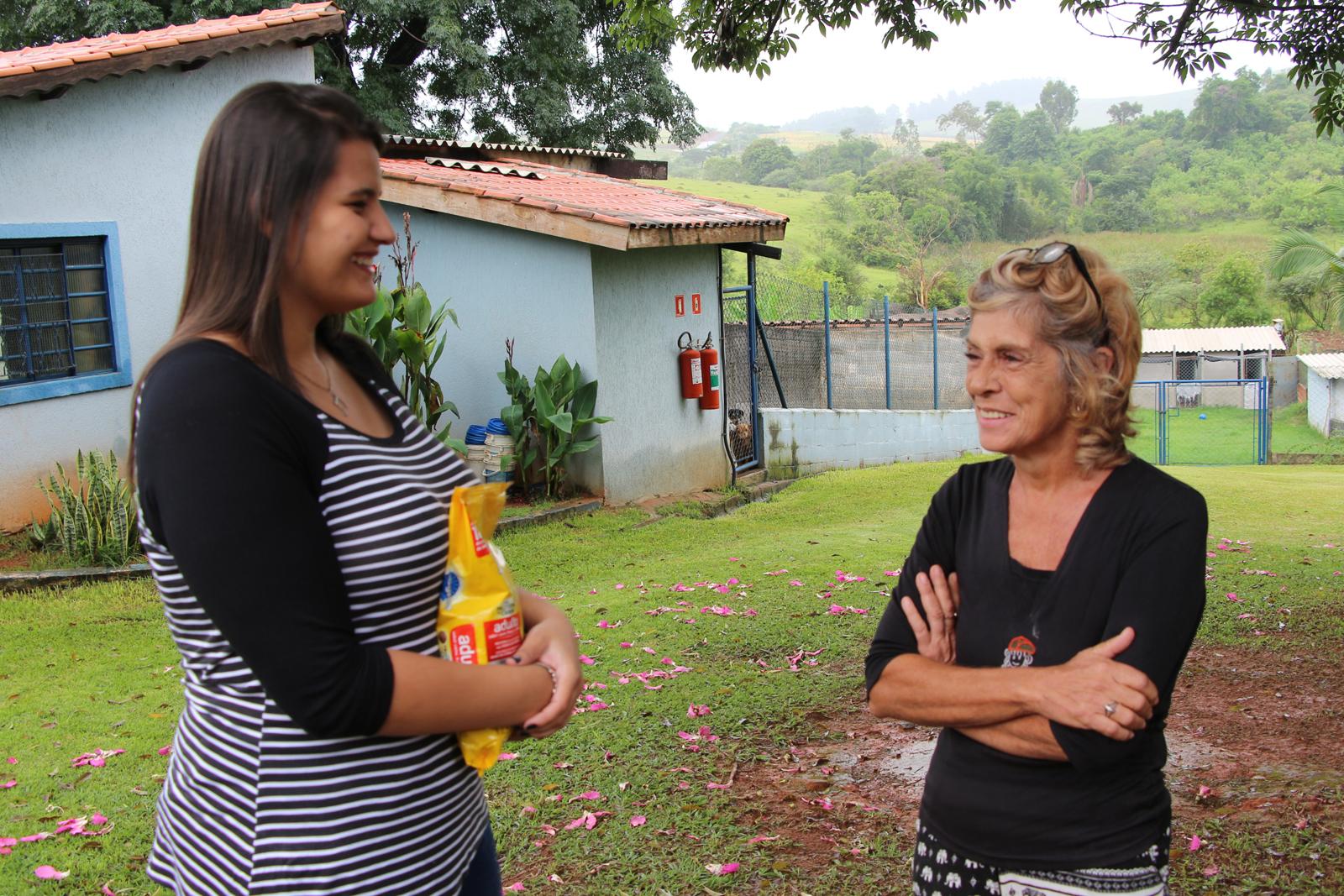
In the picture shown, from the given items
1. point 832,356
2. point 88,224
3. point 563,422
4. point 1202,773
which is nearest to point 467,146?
point 563,422

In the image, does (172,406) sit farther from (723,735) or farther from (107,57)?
(107,57)

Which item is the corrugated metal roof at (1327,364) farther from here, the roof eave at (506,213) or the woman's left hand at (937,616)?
the woman's left hand at (937,616)

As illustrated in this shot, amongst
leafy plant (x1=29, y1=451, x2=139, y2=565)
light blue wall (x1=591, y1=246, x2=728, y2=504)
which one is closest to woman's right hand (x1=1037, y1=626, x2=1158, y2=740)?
leafy plant (x1=29, y1=451, x2=139, y2=565)

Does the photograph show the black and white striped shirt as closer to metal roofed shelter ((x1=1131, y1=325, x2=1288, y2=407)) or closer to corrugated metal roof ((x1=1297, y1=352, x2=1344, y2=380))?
corrugated metal roof ((x1=1297, y1=352, x2=1344, y2=380))

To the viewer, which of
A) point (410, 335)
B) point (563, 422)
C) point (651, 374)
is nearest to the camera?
point (410, 335)

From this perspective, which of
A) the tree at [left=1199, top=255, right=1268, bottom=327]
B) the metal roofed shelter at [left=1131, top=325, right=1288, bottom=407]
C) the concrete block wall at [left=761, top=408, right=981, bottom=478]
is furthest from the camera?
the tree at [left=1199, top=255, right=1268, bottom=327]

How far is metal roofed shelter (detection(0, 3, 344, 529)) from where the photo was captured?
30.2ft

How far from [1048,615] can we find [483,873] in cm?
112

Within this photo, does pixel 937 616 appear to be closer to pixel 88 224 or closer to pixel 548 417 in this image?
pixel 548 417

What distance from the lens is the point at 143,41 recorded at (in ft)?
33.7

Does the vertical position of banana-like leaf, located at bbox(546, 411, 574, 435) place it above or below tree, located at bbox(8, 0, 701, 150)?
below

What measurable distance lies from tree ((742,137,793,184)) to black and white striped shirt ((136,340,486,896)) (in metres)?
99.6

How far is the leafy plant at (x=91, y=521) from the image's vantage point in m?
8.65

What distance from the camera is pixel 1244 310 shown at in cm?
4997
